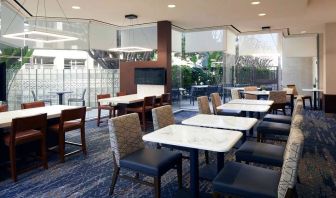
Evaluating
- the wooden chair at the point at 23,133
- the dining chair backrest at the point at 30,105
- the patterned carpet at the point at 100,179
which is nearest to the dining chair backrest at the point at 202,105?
the patterned carpet at the point at 100,179

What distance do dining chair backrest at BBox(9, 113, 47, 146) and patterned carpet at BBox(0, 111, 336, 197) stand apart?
57 cm

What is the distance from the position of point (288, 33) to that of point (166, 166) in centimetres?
947

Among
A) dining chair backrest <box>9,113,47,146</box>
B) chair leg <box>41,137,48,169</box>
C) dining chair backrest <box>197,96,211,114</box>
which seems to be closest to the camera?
dining chair backrest <box>9,113,47,146</box>

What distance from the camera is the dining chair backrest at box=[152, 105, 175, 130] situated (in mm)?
3240

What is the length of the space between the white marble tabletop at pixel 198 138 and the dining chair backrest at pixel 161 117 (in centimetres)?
50

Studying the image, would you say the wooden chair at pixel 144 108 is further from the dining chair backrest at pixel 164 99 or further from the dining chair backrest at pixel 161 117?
the dining chair backrest at pixel 161 117

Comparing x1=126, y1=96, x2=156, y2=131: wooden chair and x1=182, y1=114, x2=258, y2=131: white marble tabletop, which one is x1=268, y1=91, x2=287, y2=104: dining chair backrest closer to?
x1=126, y1=96, x2=156, y2=131: wooden chair

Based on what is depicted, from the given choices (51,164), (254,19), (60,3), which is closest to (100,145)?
(51,164)

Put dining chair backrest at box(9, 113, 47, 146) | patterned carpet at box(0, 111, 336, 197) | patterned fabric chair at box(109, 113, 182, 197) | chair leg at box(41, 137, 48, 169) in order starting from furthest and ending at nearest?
chair leg at box(41, 137, 48, 169)
dining chair backrest at box(9, 113, 47, 146)
patterned carpet at box(0, 111, 336, 197)
patterned fabric chair at box(109, 113, 182, 197)

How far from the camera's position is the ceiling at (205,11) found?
232 inches

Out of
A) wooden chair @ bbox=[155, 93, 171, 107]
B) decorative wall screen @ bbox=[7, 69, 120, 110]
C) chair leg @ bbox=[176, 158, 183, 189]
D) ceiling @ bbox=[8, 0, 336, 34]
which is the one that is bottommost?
chair leg @ bbox=[176, 158, 183, 189]

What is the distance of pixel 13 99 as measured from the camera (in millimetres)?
6852

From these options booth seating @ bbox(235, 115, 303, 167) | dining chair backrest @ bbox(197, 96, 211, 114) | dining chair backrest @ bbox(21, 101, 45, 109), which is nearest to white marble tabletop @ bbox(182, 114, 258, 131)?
booth seating @ bbox(235, 115, 303, 167)

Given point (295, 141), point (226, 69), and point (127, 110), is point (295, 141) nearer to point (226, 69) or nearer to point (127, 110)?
point (127, 110)
